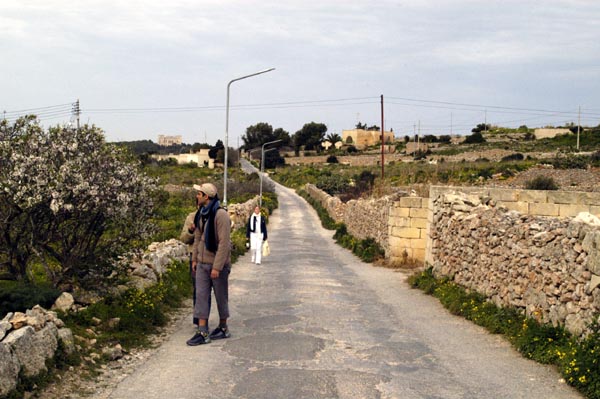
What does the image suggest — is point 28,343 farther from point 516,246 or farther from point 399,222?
point 399,222

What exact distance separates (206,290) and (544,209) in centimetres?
1093

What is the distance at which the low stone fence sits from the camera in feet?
25.5

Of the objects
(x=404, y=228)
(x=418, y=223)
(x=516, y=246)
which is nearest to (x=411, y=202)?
(x=418, y=223)

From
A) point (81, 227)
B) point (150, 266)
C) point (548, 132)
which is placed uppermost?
point (548, 132)

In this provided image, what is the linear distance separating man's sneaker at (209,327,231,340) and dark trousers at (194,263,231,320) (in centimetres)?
18

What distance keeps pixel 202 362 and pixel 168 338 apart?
60.4 inches

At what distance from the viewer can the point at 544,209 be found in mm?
16797

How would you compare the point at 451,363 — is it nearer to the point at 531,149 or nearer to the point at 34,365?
the point at 34,365

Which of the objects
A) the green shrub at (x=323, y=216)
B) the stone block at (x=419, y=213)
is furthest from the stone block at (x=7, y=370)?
the green shrub at (x=323, y=216)

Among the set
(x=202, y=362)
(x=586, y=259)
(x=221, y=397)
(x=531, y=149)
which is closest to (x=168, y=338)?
(x=202, y=362)

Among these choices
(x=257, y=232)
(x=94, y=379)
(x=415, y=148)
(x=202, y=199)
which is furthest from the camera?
(x=415, y=148)

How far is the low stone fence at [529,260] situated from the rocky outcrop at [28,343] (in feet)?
18.4

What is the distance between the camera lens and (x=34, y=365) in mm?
6281

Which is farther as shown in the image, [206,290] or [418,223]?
[418,223]
